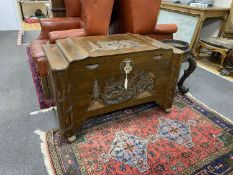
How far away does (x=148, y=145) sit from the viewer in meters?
1.20

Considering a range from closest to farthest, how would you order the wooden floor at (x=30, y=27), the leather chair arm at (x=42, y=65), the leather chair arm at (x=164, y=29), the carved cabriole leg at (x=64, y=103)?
the carved cabriole leg at (x=64, y=103), the leather chair arm at (x=42, y=65), the leather chair arm at (x=164, y=29), the wooden floor at (x=30, y=27)

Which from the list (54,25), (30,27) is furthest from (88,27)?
(30,27)

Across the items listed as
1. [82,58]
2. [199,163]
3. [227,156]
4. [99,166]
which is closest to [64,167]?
[99,166]

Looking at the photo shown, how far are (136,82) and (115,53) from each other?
11.4 inches

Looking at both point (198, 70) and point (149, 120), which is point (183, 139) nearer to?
point (149, 120)

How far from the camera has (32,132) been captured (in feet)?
4.19

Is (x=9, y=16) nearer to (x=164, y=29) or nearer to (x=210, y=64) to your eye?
(x=164, y=29)

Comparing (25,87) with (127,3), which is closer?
(127,3)

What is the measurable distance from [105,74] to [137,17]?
736 millimetres

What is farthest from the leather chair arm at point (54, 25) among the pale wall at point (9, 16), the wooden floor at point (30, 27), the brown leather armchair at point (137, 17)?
the wooden floor at point (30, 27)

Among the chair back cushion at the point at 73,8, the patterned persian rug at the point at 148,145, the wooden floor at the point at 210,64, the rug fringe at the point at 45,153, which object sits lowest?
the rug fringe at the point at 45,153

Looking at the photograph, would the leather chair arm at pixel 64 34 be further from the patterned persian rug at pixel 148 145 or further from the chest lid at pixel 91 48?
the patterned persian rug at pixel 148 145

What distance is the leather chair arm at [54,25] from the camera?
6.39 ft

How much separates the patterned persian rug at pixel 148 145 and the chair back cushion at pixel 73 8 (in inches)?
54.4
